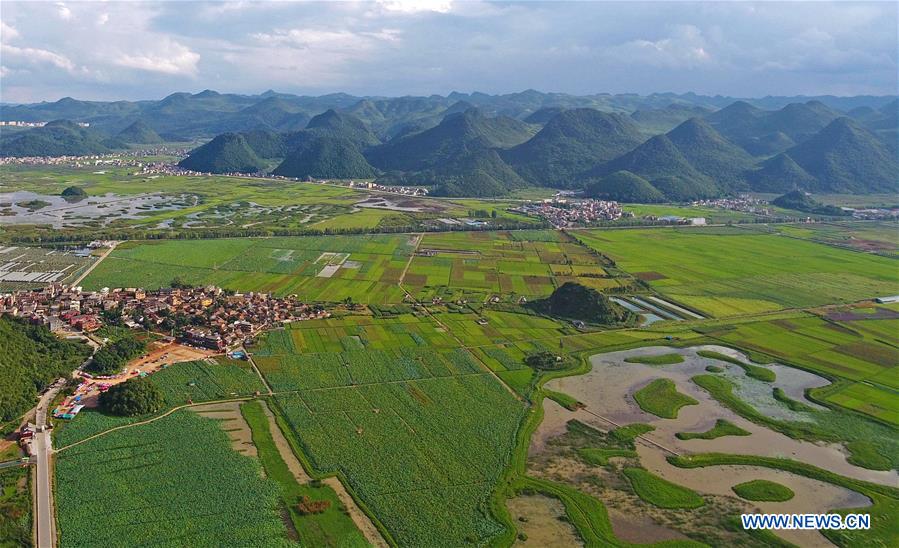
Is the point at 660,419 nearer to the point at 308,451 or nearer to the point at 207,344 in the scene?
the point at 308,451

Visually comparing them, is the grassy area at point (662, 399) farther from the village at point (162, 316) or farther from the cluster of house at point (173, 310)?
the village at point (162, 316)

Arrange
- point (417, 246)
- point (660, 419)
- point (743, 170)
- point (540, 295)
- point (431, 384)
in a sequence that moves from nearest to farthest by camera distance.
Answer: point (660, 419)
point (431, 384)
point (540, 295)
point (417, 246)
point (743, 170)

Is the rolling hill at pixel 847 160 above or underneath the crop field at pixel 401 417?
above

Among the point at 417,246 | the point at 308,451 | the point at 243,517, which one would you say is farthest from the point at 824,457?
the point at 417,246

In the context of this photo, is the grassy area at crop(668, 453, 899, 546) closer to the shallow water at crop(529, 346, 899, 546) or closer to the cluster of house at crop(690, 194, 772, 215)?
the shallow water at crop(529, 346, 899, 546)

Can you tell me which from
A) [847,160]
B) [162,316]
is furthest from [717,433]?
[847,160]

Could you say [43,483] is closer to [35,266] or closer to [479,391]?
[479,391]

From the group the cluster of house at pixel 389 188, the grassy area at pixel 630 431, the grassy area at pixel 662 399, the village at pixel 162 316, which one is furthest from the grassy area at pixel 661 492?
the cluster of house at pixel 389 188

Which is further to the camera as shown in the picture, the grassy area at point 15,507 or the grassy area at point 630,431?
the grassy area at point 630,431
